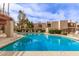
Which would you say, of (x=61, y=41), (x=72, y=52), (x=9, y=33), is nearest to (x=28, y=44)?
(x=9, y=33)

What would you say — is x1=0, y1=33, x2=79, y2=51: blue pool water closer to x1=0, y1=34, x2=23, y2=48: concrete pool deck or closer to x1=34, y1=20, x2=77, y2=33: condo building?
x1=0, y1=34, x2=23, y2=48: concrete pool deck

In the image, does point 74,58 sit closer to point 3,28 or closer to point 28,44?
point 28,44

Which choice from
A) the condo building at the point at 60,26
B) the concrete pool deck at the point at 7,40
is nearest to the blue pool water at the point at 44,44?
the concrete pool deck at the point at 7,40

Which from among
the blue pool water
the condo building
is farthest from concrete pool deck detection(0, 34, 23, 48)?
the condo building

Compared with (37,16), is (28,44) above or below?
below

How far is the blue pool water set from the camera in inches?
126

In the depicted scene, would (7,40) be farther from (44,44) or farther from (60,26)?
(60,26)

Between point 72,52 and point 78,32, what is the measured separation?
39cm

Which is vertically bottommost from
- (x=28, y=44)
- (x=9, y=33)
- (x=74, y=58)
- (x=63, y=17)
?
(x=74, y=58)

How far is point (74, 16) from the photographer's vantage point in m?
3.22

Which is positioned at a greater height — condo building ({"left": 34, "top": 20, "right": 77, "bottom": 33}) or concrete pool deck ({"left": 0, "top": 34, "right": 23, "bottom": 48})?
condo building ({"left": 34, "top": 20, "right": 77, "bottom": 33})

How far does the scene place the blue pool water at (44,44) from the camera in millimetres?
3189

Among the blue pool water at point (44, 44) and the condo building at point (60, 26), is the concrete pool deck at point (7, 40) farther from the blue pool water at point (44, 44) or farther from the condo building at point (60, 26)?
the condo building at point (60, 26)

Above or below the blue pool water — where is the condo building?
above
